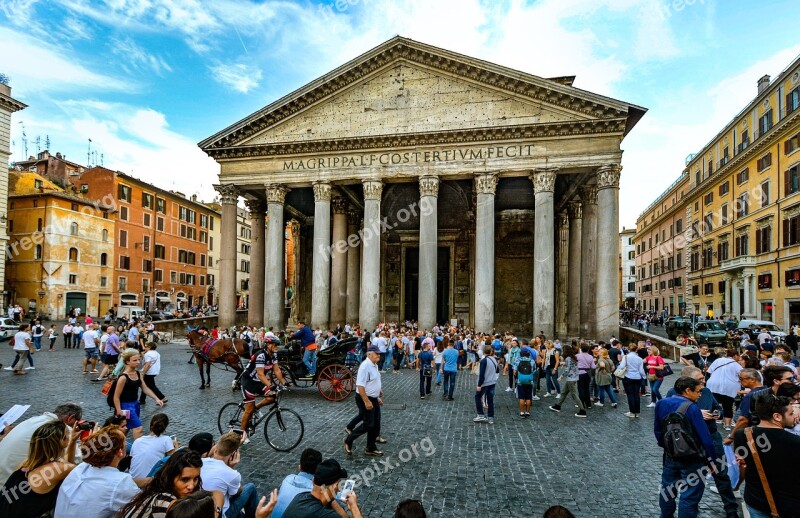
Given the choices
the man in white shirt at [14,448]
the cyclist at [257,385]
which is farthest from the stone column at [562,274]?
the man in white shirt at [14,448]

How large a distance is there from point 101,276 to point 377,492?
135 ft

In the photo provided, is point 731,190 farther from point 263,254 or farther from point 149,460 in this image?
point 149,460

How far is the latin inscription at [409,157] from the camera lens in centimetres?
2114

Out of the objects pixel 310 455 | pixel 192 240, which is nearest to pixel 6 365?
pixel 310 455

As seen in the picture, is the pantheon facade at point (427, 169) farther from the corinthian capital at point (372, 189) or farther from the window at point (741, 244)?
the window at point (741, 244)

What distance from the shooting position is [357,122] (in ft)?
74.8

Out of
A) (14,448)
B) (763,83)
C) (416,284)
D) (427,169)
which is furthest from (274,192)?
(763,83)

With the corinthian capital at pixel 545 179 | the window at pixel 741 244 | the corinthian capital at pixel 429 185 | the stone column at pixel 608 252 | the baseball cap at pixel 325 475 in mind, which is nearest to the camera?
the baseball cap at pixel 325 475

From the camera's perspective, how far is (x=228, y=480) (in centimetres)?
354

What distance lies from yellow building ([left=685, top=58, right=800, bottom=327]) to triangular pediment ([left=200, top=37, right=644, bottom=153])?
16.2 metres

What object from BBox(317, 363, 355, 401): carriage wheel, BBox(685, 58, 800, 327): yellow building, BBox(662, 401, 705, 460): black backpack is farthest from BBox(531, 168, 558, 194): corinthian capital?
BBox(685, 58, 800, 327): yellow building

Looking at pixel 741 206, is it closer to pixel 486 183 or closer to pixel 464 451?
pixel 486 183

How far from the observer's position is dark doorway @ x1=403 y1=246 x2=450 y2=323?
30.3 metres

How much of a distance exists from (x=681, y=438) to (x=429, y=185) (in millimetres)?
18400
